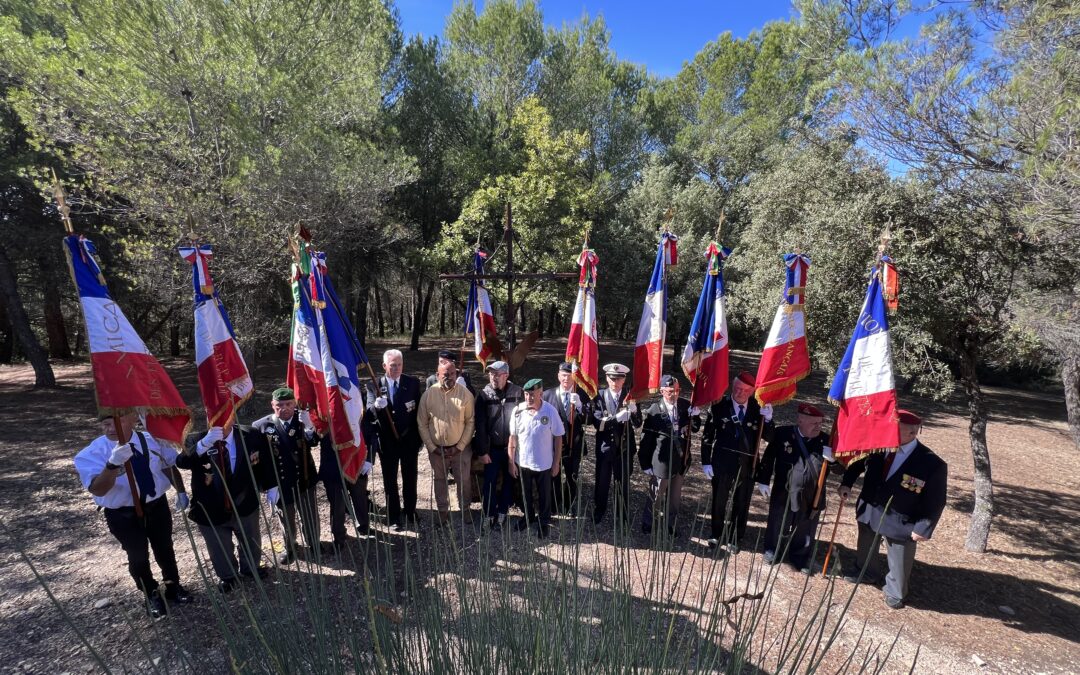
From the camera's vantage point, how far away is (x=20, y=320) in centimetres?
1184

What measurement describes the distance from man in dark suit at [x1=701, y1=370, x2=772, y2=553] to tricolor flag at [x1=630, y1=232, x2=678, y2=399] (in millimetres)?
847

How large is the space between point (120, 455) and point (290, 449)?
4.15 feet

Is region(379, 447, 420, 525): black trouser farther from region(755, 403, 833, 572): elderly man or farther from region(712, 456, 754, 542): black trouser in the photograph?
region(755, 403, 833, 572): elderly man

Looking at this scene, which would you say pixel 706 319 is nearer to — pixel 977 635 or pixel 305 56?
pixel 977 635

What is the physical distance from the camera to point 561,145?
14016 millimetres

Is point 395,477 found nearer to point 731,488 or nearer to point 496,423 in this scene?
point 496,423

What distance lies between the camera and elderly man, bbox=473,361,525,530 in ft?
19.0

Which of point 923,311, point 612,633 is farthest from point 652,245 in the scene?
point 612,633

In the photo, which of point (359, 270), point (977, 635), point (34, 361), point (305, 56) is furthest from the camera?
point (359, 270)

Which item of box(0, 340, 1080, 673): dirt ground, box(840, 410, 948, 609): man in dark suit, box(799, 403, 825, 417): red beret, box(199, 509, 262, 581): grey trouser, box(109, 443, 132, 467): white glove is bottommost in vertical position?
box(0, 340, 1080, 673): dirt ground

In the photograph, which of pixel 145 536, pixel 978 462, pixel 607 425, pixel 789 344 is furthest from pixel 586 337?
pixel 978 462

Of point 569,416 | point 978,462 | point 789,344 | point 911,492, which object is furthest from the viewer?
point 978,462

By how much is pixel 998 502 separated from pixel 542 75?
56.9ft

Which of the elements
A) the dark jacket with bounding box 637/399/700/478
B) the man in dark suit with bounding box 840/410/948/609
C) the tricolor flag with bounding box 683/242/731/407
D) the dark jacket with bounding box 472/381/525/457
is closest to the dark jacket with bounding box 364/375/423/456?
the dark jacket with bounding box 472/381/525/457
